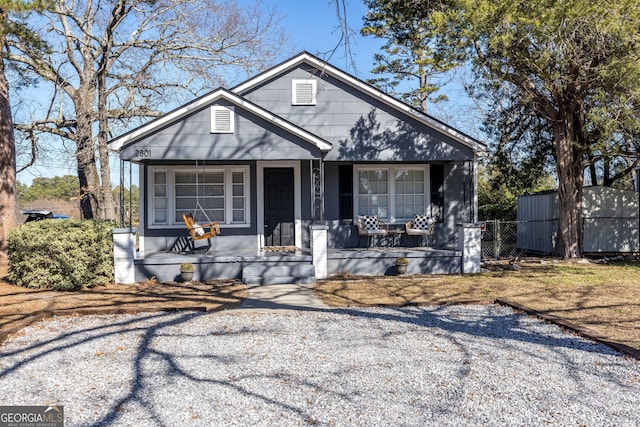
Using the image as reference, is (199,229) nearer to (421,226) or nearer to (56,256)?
(56,256)

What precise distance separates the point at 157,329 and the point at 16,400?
2398 millimetres

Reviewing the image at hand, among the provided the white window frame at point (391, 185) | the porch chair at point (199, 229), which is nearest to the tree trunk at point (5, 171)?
the porch chair at point (199, 229)

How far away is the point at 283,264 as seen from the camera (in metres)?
10.9

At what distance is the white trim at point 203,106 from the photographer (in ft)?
34.2

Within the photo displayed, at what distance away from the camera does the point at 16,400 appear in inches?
160

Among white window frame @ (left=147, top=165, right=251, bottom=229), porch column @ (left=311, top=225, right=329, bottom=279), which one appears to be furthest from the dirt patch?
white window frame @ (left=147, top=165, right=251, bottom=229)

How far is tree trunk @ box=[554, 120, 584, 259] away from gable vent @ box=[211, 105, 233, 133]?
9011 millimetres

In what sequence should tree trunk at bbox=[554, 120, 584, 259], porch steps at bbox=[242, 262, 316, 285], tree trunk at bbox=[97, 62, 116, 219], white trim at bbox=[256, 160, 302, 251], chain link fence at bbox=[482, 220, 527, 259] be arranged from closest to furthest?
1. porch steps at bbox=[242, 262, 316, 285]
2. white trim at bbox=[256, 160, 302, 251]
3. tree trunk at bbox=[554, 120, 584, 259]
4. chain link fence at bbox=[482, 220, 527, 259]
5. tree trunk at bbox=[97, 62, 116, 219]

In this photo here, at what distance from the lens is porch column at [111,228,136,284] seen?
1044 centimetres

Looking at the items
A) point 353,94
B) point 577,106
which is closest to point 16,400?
point 353,94

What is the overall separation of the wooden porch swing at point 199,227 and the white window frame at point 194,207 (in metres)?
0.24

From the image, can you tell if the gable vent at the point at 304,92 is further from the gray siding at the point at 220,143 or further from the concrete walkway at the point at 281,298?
the concrete walkway at the point at 281,298

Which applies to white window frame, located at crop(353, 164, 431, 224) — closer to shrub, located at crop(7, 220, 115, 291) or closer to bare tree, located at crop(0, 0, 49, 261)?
shrub, located at crop(7, 220, 115, 291)

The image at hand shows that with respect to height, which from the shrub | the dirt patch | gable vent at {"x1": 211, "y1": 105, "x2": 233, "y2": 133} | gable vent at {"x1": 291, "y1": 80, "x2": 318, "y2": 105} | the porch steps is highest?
gable vent at {"x1": 291, "y1": 80, "x2": 318, "y2": 105}
